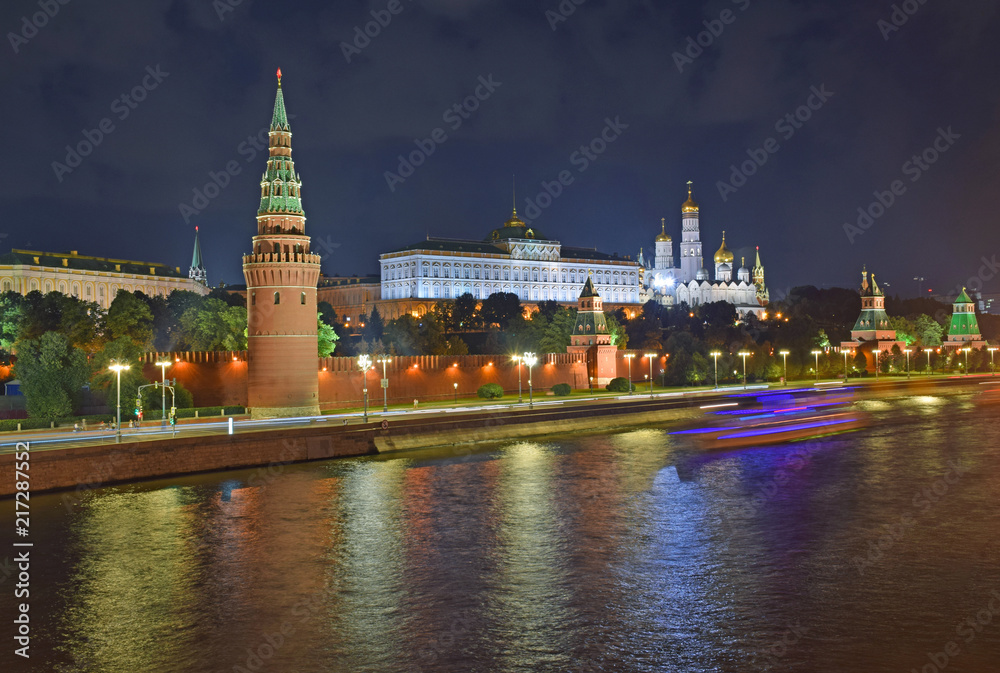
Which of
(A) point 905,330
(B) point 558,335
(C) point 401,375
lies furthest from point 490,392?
(A) point 905,330

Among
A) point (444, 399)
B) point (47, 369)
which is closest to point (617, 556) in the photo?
point (47, 369)

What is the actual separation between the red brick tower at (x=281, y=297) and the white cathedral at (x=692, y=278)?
135588 millimetres

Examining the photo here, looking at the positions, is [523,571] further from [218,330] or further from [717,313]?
[717,313]

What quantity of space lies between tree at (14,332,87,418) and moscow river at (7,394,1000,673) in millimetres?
12736

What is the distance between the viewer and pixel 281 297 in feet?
157

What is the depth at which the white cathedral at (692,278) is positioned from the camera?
180 meters

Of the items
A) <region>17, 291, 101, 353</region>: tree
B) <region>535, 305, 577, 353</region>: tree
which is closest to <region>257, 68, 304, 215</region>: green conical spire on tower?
<region>17, 291, 101, 353</region>: tree

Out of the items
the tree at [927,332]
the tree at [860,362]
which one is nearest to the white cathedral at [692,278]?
the tree at [927,332]

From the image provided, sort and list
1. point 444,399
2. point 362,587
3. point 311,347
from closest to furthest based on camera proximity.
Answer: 1. point 362,587
2. point 311,347
3. point 444,399

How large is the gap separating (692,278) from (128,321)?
141 m

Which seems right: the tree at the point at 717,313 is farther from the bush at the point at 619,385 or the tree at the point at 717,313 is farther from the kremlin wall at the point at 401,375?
the bush at the point at 619,385

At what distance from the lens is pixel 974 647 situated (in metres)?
17.1

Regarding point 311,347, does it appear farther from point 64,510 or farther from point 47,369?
point 64,510

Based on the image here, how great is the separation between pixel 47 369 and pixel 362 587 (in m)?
31.4
